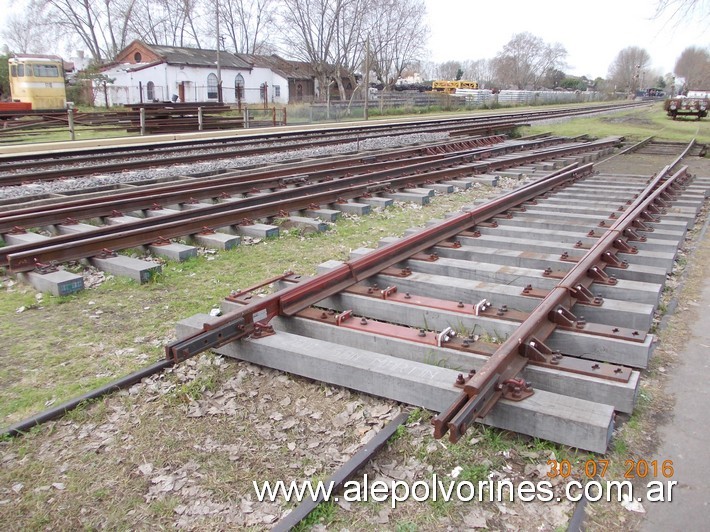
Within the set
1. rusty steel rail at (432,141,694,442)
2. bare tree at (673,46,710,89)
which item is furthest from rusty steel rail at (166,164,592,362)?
bare tree at (673,46,710,89)

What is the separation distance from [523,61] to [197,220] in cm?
11967

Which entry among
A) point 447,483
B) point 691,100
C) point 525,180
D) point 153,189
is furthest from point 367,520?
point 691,100

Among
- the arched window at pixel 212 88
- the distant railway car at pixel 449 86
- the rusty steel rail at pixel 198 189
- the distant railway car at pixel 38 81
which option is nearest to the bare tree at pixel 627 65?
the distant railway car at pixel 449 86

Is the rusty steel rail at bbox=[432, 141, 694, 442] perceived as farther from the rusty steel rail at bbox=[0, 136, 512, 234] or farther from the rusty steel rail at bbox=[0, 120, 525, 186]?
the rusty steel rail at bbox=[0, 120, 525, 186]

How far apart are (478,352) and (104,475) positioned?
2.23 m

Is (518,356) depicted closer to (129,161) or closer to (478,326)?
(478,326)

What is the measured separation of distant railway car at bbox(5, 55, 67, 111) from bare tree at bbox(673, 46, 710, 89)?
86.2m

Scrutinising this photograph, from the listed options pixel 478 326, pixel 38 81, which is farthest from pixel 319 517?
pixel 38 81

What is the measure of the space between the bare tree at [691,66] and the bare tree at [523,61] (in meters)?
24.3

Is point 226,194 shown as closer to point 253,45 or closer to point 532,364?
point 532,364

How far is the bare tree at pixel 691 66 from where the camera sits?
92.9m

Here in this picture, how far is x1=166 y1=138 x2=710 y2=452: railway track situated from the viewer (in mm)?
3242

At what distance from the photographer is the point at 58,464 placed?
10.1 feet

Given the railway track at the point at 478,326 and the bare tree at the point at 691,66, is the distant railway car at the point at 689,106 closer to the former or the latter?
the railway track at the point at 478,326
